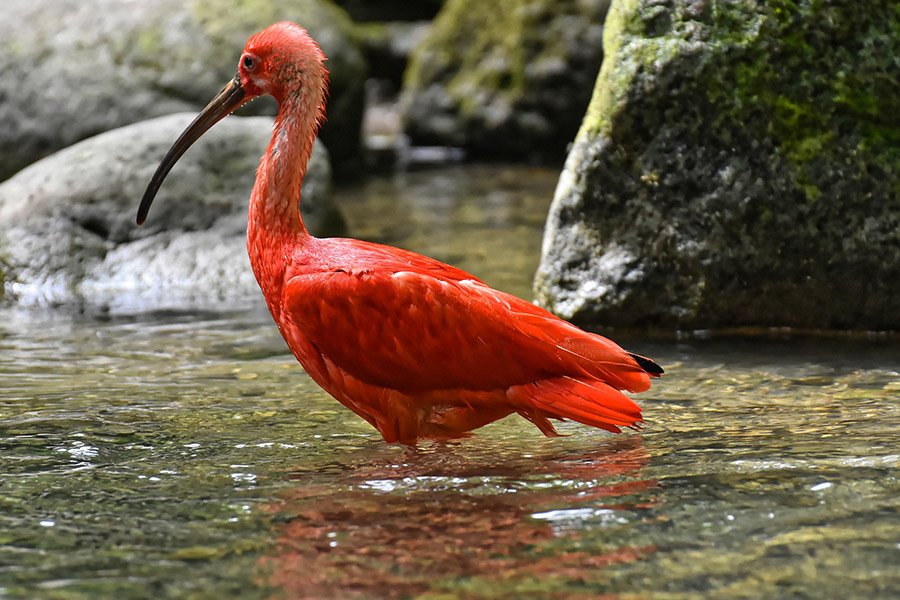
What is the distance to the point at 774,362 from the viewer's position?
5.62 meters

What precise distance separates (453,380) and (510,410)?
0.23 m

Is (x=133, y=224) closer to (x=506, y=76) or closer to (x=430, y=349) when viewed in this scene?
(x=430, y=349)

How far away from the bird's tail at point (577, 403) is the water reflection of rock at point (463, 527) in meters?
0.13

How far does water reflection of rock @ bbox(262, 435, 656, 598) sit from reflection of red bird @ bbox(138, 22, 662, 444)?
247mm

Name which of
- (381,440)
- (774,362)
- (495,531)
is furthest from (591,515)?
(774,362)

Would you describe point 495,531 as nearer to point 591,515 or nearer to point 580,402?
point 591,515

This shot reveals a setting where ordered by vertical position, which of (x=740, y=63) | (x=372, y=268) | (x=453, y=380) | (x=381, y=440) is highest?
(x=740, y=63)

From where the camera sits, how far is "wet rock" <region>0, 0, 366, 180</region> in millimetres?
10031

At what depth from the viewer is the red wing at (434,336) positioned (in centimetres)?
438

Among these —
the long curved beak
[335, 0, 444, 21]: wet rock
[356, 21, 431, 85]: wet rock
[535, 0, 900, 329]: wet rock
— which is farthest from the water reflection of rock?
[335, 0, 444, 21]: wet rock

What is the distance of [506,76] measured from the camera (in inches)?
538

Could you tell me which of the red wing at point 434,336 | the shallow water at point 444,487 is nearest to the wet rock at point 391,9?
the shallow water at point 444,487

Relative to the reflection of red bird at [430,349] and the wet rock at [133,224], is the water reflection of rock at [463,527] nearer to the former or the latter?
the reflection of red bird at [430,349]

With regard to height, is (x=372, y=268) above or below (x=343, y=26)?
below
